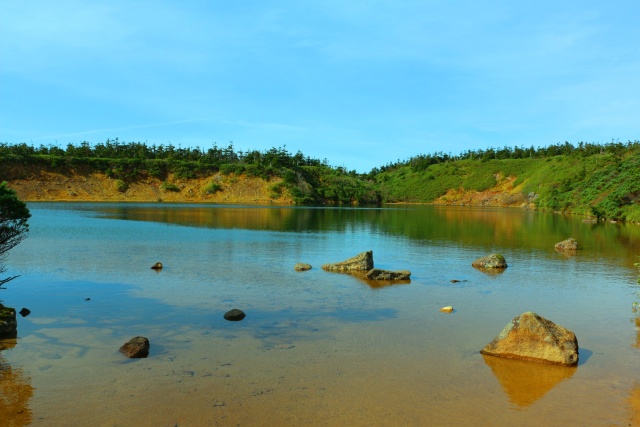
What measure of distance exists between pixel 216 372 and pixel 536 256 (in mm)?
30764

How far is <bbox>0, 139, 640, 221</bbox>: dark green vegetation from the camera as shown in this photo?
11774 centimetres

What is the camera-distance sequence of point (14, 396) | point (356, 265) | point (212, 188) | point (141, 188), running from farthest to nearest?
point (212, 188) → point (141, 188) → point (356, 265) → point (14, 396)

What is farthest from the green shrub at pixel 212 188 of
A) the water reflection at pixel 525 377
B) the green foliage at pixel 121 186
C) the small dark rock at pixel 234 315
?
the water reflection at pixel 525 377

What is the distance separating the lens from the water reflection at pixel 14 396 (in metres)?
9.38

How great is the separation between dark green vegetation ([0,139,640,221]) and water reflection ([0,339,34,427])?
3971 inches

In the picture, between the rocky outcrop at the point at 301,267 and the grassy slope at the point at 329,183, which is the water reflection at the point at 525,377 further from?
the grassy slope at the point at 329,183

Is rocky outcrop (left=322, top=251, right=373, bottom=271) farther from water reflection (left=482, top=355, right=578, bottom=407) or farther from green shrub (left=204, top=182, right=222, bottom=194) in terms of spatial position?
green shrub (left=204, top=182, right=222, bottom=194)

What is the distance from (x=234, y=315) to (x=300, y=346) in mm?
3593

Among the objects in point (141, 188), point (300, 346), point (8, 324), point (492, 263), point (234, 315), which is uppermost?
point (141, 188)

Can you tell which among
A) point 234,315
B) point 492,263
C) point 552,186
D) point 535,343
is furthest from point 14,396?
point 552,186

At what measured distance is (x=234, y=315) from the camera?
16.8 meters

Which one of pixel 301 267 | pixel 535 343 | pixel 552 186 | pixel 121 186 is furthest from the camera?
pixel 552 186

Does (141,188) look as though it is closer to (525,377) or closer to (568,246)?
(568,246)

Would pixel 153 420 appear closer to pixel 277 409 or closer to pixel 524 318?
pixel 277 409
